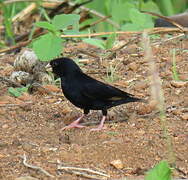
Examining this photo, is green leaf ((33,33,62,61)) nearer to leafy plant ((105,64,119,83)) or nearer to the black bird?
the black bird

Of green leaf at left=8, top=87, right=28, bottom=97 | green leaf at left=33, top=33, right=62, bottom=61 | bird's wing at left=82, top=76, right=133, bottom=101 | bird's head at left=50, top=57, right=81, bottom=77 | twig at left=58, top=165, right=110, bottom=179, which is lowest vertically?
twig at left=58, top=165, right=110, bottom=179

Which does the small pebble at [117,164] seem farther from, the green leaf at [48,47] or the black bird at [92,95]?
the green leaf at [48,47]

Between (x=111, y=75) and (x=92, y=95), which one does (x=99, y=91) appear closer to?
(x=92, y=95)

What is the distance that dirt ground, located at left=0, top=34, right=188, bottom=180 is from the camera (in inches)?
144

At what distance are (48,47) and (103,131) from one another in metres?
0.63

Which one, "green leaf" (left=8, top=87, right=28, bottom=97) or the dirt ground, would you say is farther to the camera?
"green leaf" (left=8, top=87, right=28, bottom=97)

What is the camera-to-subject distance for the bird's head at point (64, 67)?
4750 millimetres

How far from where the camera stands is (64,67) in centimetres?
481

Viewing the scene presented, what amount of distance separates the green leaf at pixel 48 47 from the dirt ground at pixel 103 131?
46 cm

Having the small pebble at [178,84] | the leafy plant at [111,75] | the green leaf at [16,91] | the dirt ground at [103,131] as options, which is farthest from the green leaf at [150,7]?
the green leaf at [16,91]

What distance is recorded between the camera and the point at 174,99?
184 inches

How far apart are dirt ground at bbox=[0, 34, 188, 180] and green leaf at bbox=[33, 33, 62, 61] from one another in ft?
1.51

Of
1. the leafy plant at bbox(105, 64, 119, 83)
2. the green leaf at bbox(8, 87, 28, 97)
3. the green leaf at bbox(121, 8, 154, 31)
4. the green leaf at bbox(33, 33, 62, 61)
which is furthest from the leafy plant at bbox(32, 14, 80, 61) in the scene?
the leafy plant at bbox(105, 64, 119, 83)

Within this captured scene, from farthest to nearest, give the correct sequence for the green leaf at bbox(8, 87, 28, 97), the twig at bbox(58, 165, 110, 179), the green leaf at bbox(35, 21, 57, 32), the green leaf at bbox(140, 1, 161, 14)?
1. the green leaf at bbox(140, 1, 161, 14)
2. the green leaf at bbox(8, 87, 28, 97)
3. the green leaf at bbox(35, 21, 57, 32)
4. the twig at bbox(58, 165, 110, 179)
